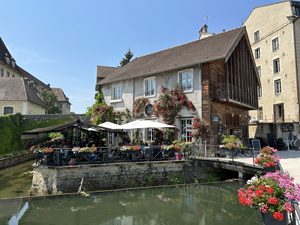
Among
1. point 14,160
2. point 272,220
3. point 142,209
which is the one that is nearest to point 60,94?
point 14,160

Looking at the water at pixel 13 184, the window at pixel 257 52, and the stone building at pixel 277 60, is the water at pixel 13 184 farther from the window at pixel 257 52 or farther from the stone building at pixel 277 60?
the window at pixel 257 52

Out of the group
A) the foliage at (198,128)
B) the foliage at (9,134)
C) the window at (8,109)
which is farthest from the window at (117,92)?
the window at (8,109)

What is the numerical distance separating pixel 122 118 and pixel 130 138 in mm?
1869

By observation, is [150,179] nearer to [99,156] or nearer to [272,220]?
[99,156]

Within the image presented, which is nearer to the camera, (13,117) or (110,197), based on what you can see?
(110,197)

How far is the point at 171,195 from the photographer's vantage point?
29.0 ft

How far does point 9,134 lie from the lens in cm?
1848

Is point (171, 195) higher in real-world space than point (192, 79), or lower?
lower

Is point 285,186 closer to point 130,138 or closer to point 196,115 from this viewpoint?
point 196,115

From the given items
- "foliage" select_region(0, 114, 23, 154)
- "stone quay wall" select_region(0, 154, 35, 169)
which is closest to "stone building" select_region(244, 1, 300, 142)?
"stone quay wall" select_region(0, 154, 35, 169)

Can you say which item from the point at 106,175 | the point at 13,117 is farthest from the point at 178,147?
the point at 13,117

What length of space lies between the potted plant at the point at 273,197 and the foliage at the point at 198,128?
8.84 meters

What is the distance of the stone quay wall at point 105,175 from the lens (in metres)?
8.71

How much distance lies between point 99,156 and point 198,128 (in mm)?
5941
